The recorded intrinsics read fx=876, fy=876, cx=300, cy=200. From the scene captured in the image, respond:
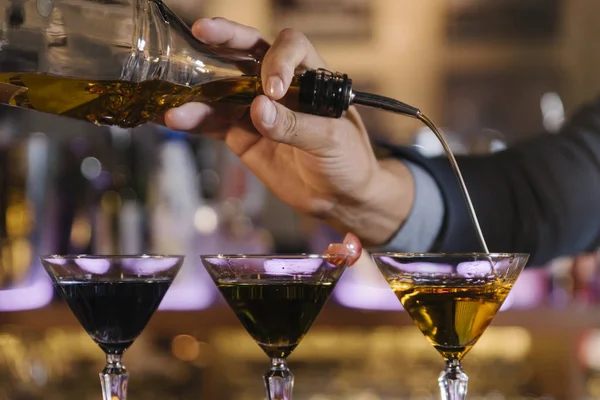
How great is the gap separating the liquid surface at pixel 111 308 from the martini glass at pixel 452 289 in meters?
0.28

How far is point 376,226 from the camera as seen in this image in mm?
1311

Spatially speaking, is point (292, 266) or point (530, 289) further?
point (530, 289)

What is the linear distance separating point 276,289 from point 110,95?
0.28 m

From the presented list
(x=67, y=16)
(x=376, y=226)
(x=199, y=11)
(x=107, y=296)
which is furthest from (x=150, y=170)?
(x=67, y=16)

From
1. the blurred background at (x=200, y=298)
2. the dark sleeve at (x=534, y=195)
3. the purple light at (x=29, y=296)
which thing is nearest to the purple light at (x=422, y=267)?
the dark sleeve at (x=534, y=195)

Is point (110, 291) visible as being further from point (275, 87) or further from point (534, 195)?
point (534, 195)

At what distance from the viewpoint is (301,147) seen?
3.38 ft

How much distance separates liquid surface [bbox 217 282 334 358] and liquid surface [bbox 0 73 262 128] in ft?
0.72

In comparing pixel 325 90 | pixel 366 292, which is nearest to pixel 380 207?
pixel 325 90

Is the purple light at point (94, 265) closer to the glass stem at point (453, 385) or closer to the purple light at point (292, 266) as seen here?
the purple light at point (292, 266)

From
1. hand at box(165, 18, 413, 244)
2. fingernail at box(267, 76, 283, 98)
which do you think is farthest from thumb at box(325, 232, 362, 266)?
fingernail at box(267, 76, 283, 98)

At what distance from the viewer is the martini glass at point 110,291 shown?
3.31ft

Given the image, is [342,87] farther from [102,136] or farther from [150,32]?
[102,136]

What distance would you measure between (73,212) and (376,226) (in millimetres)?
998
